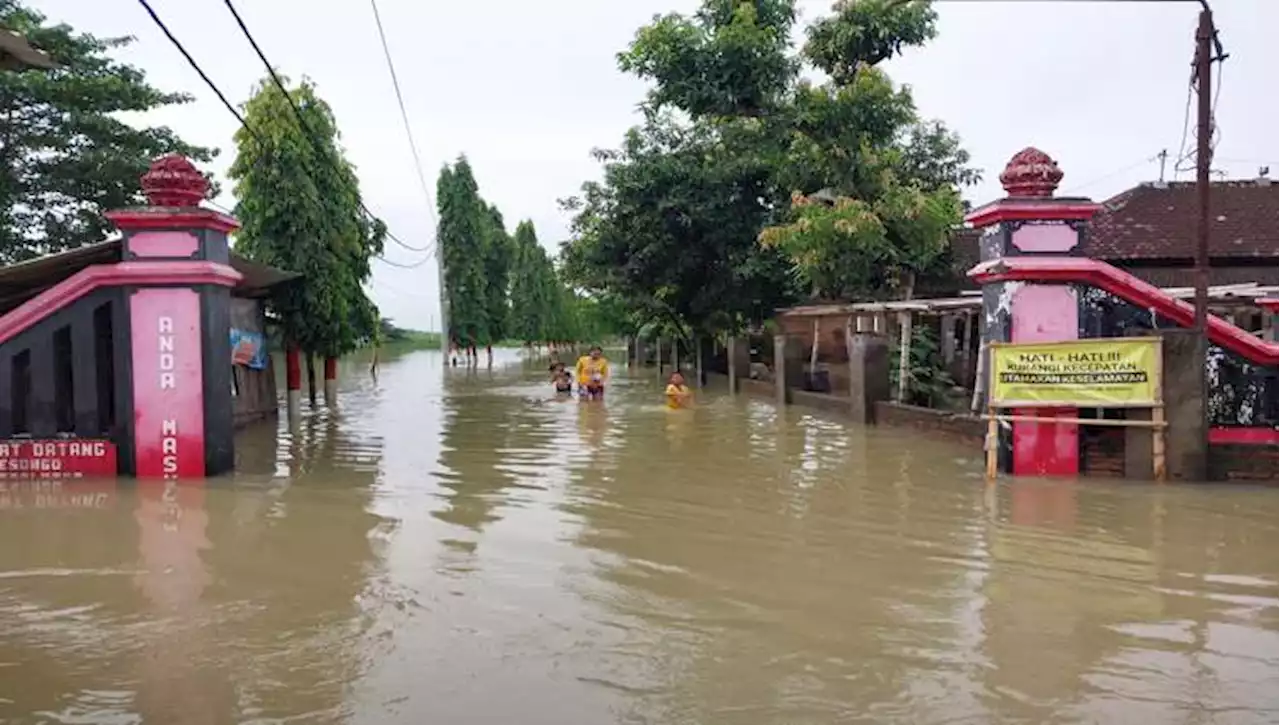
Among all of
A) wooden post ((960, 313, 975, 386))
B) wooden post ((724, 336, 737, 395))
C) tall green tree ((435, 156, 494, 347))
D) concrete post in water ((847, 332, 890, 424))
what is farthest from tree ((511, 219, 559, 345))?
concrete post in water ((847, 332, 890, 424))

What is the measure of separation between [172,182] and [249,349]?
706 cm

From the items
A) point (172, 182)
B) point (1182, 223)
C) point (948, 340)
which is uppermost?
point (1182, 223)

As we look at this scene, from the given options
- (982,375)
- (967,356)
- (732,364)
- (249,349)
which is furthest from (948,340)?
(249,349)

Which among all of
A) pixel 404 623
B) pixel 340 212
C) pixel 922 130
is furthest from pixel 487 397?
pixel 404 623

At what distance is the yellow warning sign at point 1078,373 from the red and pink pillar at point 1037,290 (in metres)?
0.26

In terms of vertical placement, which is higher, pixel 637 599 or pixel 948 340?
pixel 948 340

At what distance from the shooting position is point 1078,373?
33.4 feet

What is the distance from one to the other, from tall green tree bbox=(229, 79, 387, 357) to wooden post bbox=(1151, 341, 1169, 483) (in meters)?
13.1

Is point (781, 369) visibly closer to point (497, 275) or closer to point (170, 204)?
point (170, 204)

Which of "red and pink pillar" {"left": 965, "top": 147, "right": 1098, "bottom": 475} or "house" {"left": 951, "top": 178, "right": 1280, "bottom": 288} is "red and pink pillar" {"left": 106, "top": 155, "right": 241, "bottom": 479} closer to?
"red and pink pillar" {"left": 965, "top": 147, "right": 1098, "bottom": 475}

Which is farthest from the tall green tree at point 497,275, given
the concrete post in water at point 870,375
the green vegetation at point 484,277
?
the concrete post in water at point 870,375

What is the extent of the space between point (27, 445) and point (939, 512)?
924cm

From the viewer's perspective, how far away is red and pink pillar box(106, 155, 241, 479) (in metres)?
10.3

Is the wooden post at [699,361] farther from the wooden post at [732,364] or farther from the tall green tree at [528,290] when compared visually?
the tall green tree at [528,290]
